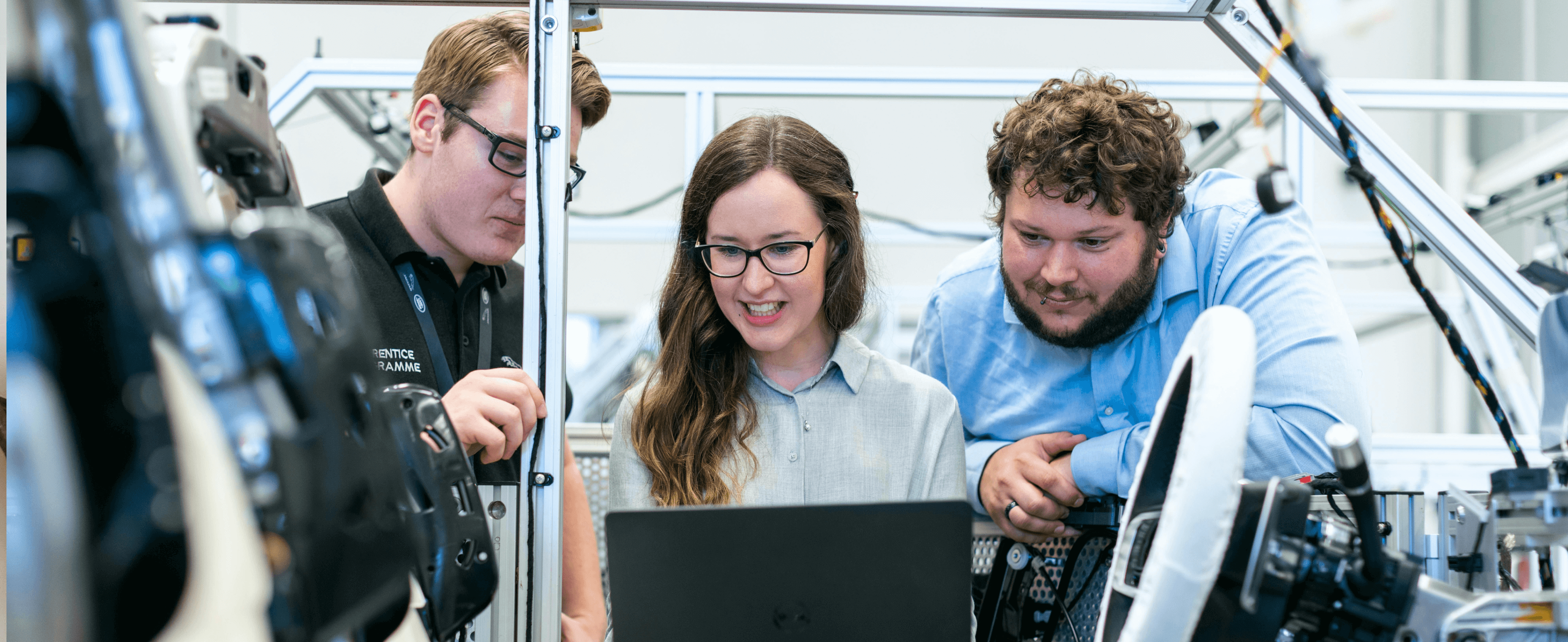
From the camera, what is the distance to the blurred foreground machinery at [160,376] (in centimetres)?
35

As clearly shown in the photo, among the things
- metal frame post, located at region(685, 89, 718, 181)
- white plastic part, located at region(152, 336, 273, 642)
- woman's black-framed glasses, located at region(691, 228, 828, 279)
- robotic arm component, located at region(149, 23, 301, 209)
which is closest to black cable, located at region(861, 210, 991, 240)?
metal frame post, located at region(685, 89, 718, 181)

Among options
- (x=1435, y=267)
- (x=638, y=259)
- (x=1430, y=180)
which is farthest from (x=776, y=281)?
(x=1435, y=267)

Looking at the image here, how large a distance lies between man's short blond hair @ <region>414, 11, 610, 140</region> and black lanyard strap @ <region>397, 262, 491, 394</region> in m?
0.22

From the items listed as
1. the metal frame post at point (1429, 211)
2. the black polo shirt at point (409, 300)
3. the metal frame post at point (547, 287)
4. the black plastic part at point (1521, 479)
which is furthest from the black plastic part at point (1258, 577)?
the black polo shirt at point (409, 300)

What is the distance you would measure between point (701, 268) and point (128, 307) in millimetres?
1124

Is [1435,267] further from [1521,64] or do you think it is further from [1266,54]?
[1266,54]

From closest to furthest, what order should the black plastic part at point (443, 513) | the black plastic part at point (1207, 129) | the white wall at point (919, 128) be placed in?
the black plastic part at point (443, 513) < the black plastic part at point (1207, 129) < the white wall at point (919, 128)

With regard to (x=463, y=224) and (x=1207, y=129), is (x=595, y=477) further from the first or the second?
(x=1207, y=129)

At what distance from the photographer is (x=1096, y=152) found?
1.33 meters

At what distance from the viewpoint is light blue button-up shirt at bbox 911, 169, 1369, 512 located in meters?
1.29

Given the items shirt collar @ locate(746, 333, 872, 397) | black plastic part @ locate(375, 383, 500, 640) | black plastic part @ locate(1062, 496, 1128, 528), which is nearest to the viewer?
black plastic part @ locate(375, 383, 500, 640)

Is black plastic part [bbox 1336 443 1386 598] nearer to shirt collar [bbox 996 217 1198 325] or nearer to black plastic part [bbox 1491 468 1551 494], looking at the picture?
black plastic part [bbox 1491 468 1551 494]

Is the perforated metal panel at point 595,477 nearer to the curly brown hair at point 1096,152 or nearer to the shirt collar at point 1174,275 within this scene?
the curly brown hair at point 1096,152

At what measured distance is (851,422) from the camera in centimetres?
140
